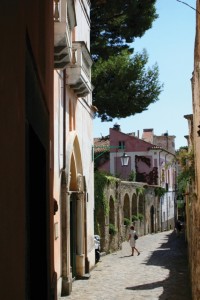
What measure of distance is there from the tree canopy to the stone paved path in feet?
26.8

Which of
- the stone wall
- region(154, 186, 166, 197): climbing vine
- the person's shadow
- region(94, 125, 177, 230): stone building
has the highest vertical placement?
region(94, 125, 177, 230): stone building

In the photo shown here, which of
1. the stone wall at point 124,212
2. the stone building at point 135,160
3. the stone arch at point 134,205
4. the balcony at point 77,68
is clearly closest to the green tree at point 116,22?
the stone wall at point 124,212

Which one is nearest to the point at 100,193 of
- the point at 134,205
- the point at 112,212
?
the point at 112,212

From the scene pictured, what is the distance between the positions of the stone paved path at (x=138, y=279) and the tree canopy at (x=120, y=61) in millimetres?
8164

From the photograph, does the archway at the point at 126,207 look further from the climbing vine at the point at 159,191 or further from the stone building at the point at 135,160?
the stone building at the point at 135,160

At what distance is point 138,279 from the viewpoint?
52.0 feet

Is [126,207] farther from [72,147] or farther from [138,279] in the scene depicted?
[72,147]

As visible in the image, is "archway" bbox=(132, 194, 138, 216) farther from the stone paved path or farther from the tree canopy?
the stone paved path

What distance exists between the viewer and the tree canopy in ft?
79.7

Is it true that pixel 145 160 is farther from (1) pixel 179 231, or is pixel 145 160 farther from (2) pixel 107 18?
(2) pixel 107 18

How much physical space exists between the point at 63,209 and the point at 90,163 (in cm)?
549

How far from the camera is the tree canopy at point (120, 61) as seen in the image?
24281 mm

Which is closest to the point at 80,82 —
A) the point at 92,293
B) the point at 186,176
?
the point at 186,176

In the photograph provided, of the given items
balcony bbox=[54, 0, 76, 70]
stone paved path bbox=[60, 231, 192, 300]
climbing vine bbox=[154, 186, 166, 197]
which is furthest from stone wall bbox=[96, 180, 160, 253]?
balcony bbox=[54, 0, 76, 70]
